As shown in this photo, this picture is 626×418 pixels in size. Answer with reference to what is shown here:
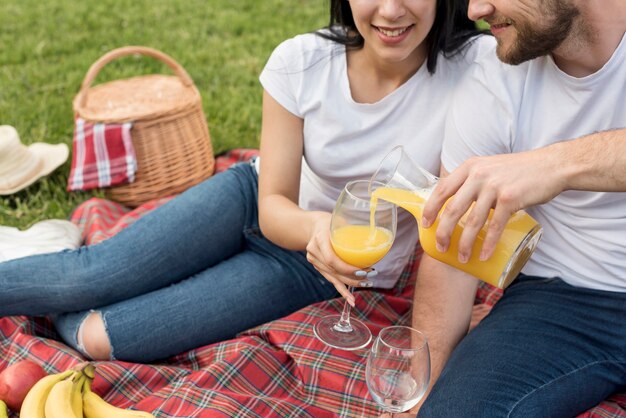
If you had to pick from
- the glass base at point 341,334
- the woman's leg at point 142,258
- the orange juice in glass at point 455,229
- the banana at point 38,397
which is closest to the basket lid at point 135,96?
the woman's leg at point 142,258

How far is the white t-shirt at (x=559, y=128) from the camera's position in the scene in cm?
214

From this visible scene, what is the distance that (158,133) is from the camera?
365cm

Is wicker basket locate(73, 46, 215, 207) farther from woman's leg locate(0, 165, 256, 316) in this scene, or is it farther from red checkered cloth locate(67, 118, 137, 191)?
woman's leg locate(0, 165, 256, 316)

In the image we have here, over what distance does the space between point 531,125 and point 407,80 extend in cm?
44

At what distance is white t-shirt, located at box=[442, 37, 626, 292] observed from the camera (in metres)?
2.14

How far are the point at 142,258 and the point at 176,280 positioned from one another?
0.16 m

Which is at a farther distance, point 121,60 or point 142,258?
point 121,60

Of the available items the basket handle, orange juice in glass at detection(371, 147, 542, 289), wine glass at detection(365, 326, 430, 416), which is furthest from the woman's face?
the basket handle

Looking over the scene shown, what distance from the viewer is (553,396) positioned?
198 cm

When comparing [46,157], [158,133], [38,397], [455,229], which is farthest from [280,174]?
[46,157]

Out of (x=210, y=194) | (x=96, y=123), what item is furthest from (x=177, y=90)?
(x=210, y=194)

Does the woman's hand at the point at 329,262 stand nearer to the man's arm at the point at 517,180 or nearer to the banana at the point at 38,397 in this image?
the man's arm at the point at 517,180

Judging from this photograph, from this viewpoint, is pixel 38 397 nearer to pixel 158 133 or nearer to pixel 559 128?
pixel 559 128

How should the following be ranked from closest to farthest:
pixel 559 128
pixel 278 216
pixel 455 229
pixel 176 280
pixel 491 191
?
1. pixel 491 191
2. pixel 455 229
3. pixel 559 128
4. pixel 278 216
5. pixel 176 280
